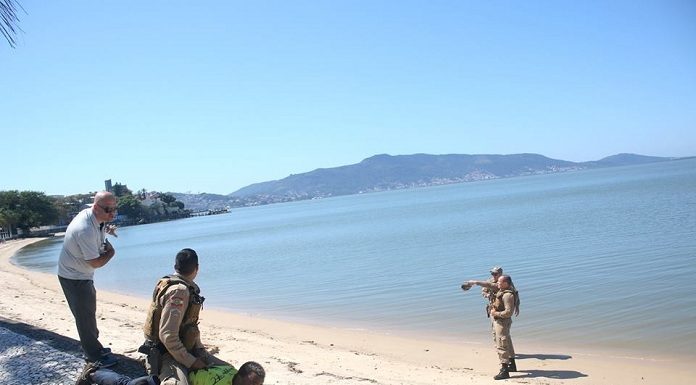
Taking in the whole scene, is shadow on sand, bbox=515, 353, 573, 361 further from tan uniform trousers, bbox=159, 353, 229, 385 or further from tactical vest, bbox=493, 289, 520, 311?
tan uniform trousers, bbox=159, 353, 229, 385

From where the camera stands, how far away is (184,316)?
4.04 meters

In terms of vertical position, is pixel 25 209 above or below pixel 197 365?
above

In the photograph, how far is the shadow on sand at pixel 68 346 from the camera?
524 cm

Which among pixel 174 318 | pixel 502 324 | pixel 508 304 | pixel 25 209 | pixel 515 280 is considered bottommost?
pixel 515 280

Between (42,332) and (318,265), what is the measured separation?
22.2 metres

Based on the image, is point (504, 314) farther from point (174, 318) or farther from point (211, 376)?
point (174, 318)

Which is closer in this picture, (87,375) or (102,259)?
(87,375)

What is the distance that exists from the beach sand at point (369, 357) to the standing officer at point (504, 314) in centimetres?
23

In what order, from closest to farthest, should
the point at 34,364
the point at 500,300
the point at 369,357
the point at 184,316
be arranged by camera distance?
the point at 184,316 → the point at 34,364 → the point at 500,300 → the point at 369,357

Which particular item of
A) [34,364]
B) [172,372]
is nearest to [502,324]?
[172,372]

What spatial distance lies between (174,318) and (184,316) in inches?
4.8

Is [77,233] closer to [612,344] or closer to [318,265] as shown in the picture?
[612,344]

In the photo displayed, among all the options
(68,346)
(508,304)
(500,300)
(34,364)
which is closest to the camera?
(34,364)

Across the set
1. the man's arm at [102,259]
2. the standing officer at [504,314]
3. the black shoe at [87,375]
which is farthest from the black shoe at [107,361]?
the standing officer at [504,314]
